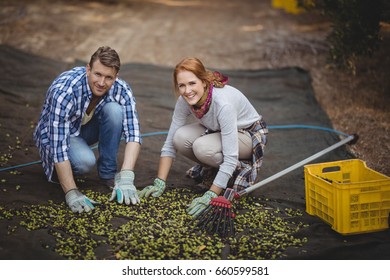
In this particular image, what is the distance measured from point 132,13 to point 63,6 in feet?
3.85

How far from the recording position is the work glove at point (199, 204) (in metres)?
3.31

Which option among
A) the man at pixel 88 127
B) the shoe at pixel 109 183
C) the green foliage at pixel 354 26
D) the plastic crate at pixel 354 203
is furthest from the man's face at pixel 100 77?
the green foliage at pixel 354 26

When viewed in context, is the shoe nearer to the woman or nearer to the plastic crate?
the woman

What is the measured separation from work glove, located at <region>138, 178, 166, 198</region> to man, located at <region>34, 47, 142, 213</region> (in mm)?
88

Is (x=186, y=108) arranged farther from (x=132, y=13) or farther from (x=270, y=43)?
(x=132, y=13)

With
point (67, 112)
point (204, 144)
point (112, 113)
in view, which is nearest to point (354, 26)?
point (204, 144)

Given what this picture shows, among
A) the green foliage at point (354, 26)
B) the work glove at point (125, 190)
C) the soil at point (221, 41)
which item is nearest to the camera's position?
the work glove at point (125, 190)

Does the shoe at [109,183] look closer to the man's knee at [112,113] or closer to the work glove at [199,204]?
the man's knee at [112,113]

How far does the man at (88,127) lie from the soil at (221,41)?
199 cm

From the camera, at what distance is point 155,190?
3557 millimetres

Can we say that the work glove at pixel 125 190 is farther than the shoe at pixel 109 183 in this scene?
No

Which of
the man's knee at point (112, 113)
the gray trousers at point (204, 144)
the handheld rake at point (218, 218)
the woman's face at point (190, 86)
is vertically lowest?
the handheld rake at point (218, 218)

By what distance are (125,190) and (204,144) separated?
60 centimetres
